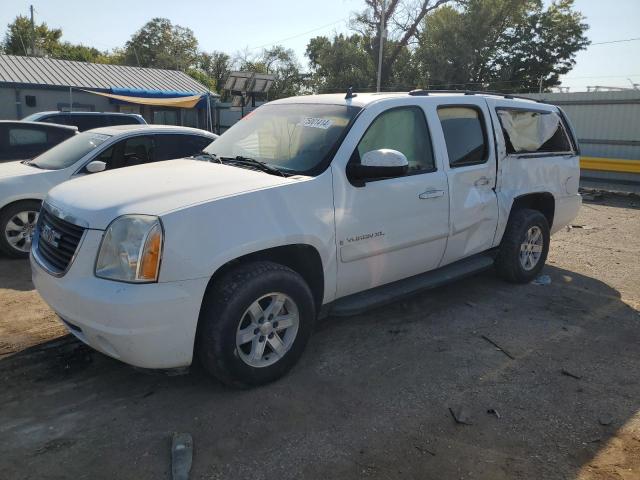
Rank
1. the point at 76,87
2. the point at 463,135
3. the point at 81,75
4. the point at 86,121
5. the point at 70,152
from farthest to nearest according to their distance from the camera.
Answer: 1. the point at 81,75
2. the point at 76,87
3. the point at 86,121
4. the point at 70,152
5. the point at 463,135

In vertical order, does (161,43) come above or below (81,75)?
above

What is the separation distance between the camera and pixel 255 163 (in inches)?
150

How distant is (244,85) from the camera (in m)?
18.8

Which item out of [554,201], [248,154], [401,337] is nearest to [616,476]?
[401,337]

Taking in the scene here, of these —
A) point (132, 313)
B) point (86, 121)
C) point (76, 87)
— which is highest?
point (76, 87)

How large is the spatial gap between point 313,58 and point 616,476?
58856 millimetres

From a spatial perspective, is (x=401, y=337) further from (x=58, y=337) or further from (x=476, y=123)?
(x=58, y=337)

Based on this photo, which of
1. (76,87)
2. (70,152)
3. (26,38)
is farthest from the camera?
(26,38)

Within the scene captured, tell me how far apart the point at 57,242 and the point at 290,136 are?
5.88 feet

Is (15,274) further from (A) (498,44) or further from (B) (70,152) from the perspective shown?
(A) (498,44)

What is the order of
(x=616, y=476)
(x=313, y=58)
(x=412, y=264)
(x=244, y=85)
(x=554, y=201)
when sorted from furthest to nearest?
1. (x=313, y=58)
2. (x=244, y=85)
3. (x=554, y=201)
4. (x=412, y=264)
5. (x=616, y=476)

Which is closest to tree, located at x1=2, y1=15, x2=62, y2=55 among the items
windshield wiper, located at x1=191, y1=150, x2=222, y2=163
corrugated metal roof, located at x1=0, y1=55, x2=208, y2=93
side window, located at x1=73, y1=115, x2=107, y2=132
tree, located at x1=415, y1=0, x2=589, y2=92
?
corrugated metal roof, located at x1=0, y1=55, x2=208, y2=93

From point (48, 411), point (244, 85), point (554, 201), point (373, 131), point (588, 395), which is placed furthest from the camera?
point (244, 85)

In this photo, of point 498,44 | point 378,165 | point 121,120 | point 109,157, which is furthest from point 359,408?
point 498,44
